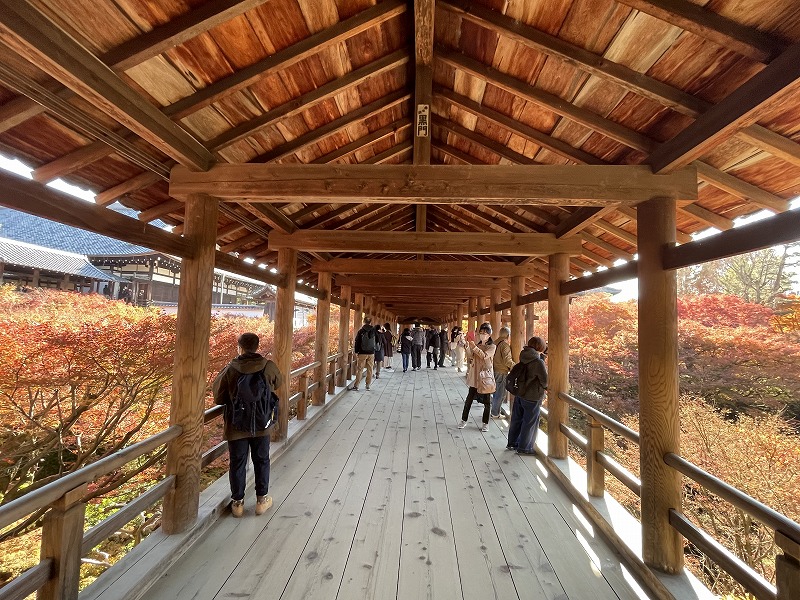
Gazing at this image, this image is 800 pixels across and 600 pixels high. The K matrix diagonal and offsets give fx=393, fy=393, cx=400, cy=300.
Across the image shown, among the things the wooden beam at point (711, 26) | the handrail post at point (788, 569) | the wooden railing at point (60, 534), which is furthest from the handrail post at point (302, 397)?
the wooden beam at point (711, 26)

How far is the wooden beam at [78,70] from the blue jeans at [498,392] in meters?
5.10

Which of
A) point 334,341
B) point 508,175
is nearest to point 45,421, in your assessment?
point 508,175

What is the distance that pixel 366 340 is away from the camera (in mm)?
8172

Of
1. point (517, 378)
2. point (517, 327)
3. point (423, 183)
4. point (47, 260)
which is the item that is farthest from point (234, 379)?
point (47, 260)

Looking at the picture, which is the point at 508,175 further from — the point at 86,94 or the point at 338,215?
the point at 338,215

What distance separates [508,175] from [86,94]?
2.39 meters

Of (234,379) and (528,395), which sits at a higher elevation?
(234,379)

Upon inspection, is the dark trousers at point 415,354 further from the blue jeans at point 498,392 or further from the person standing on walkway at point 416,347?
the blue jeans at point 498,392

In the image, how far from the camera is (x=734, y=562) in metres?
1.90

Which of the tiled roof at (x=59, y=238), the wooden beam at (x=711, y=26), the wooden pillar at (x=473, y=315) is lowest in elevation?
the wooden pillar at (x=473, y=315)

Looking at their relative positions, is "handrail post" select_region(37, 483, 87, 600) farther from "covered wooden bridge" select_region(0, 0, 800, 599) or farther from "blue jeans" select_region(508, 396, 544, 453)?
"blue jeans" select_region(508, 396, 544, 453)

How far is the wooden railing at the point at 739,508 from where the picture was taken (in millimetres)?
1534

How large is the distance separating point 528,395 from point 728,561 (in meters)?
2.40

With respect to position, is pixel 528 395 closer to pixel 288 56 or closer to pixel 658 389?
pixel 658 389
